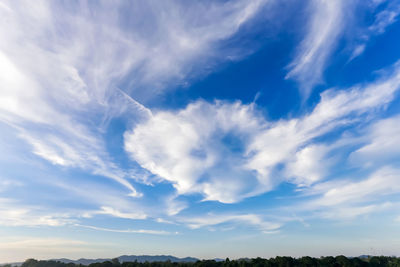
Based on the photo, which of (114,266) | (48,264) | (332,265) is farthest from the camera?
(48,264)

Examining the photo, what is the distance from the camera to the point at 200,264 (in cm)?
14238

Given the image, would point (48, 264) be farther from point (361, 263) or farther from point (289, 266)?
point (361, 263)

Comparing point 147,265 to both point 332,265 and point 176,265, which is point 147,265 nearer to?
point 176,265

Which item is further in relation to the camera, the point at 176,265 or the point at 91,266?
the point at 176,265

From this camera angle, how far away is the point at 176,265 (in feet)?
506

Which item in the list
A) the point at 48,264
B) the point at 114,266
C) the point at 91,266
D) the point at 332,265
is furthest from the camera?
the point at 48,264

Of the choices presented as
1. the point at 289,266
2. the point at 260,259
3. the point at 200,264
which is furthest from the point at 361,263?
the point at 200,264

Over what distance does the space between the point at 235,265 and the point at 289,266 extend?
31.8 meters

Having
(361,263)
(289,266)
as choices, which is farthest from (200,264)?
(361,263)

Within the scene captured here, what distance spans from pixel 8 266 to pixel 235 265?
157m

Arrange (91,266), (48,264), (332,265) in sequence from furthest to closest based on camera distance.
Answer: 1. (48,264)
2. (332,265)
3. (91,266)

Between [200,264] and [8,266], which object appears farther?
[8,266]

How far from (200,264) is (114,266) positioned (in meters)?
64.0

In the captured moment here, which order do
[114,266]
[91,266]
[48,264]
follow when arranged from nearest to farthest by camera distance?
[91,266], [114,266], [48,264]
